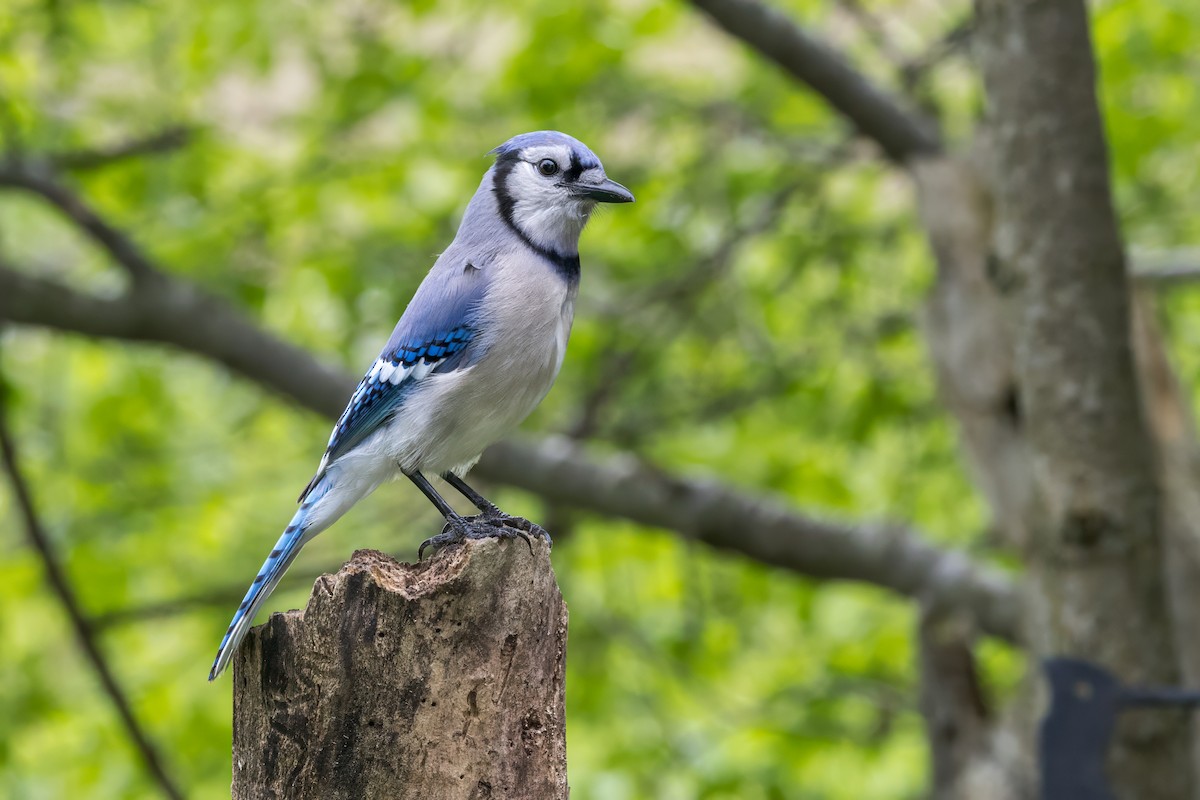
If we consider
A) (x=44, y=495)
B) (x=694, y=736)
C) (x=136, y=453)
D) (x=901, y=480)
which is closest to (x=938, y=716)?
(x=694, y=736)

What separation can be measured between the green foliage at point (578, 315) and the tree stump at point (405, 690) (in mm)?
2285

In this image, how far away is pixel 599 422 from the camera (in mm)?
→ 4844

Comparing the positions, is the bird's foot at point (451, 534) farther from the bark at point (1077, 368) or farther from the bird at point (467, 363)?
the bark at point (1077, 368)

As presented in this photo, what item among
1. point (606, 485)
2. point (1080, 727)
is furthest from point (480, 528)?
point (606, 485)

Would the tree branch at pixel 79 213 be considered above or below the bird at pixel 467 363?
above

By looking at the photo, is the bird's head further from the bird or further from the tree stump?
the tree stump

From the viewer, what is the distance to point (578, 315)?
459 centimetres

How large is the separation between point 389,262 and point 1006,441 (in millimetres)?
1860

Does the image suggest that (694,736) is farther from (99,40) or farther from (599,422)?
(99,40)

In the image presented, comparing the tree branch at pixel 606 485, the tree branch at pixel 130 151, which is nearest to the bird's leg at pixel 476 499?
the tree branch at pixel 606 485

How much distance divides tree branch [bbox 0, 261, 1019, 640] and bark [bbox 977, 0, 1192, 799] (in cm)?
96

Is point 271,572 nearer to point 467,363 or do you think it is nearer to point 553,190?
point 467,363

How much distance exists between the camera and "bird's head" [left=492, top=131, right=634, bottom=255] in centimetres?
228

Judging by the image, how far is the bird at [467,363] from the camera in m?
2.09
